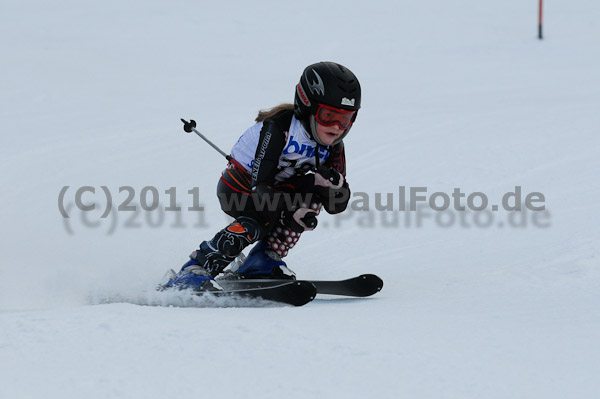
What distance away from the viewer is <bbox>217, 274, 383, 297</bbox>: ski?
13.7ft

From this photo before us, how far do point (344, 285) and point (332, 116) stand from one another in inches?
37.2

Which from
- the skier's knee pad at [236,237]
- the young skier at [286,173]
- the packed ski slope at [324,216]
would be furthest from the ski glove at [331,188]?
the packed ski slope at [324,216]

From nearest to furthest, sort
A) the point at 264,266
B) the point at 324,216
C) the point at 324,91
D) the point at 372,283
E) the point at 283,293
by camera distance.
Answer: the point at 283,293
the point at 324,91
the point at 372,283
the point at 264,266
the point at 324,216

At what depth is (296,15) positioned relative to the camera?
601 inches

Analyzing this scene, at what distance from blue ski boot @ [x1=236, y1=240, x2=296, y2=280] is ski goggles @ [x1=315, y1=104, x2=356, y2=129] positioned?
2.96 feet

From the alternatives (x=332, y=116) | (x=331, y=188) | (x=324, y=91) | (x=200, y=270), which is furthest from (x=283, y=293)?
(x=324, y=91)

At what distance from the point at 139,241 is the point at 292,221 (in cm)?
224

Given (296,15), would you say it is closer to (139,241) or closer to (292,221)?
(139,241)

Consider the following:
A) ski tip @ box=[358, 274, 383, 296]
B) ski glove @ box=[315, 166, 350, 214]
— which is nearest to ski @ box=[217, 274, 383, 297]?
ski tip @ box=[358, 274, 383, 296]

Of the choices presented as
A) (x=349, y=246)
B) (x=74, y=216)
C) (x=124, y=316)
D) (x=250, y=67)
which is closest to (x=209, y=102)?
(x=250, y=67)

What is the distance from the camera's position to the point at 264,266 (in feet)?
14.5

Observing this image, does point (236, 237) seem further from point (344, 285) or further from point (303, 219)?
point (344, 285)

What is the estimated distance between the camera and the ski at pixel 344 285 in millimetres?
4172

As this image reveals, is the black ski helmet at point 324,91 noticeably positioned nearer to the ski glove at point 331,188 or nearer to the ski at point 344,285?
the ski glove at point 331,188
